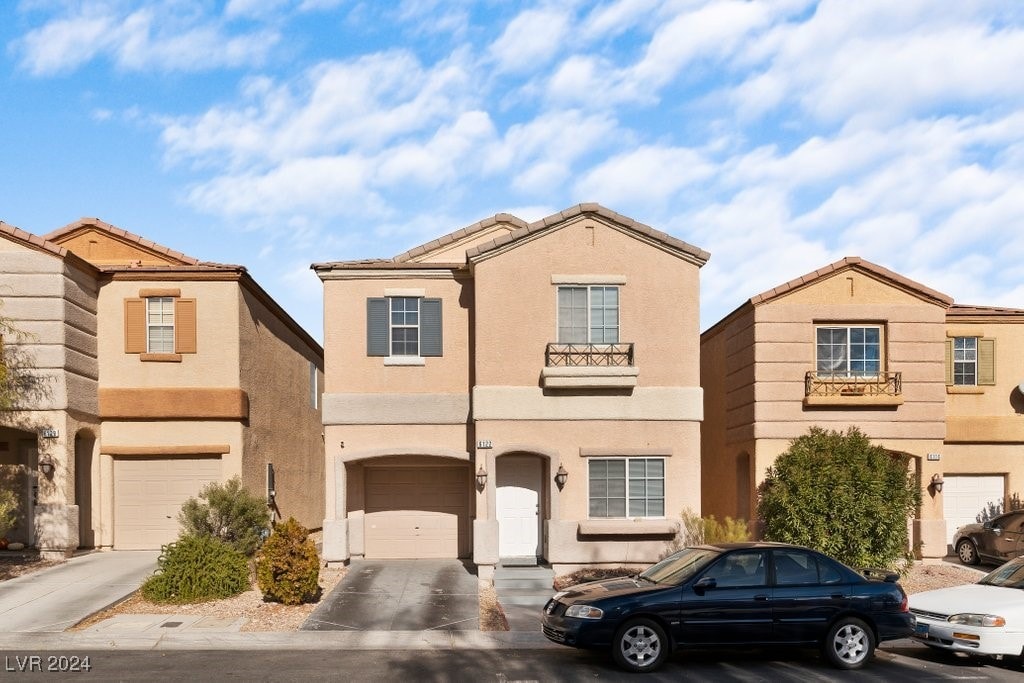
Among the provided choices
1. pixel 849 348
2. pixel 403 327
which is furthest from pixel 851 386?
pixel 403 327

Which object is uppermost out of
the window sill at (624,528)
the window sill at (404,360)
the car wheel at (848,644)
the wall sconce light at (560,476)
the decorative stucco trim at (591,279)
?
the decorative stucco trim at (591,279)

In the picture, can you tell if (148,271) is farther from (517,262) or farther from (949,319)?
Result: (949,319)

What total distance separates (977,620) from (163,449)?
15534 millimetres

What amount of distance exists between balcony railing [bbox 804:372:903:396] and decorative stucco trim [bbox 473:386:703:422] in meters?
3.01

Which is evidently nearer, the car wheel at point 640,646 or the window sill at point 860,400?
the car wheel at point 640,646

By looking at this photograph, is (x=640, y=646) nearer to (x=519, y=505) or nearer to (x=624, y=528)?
(x=624, y=528)

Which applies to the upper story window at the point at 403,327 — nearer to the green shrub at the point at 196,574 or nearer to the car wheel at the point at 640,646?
the green shrub at the point at 196,574

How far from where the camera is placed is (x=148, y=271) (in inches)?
788

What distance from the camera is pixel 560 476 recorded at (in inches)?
701

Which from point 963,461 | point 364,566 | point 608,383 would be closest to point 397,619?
point 364,566

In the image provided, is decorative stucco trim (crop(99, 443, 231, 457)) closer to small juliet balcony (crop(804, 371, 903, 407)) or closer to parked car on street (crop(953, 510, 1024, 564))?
small juliet balcony (crop(804, 371, 903, 407))

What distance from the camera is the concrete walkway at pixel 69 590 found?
529 inches

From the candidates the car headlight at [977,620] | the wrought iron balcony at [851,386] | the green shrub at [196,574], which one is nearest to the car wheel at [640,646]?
the car headlight at [977,620]

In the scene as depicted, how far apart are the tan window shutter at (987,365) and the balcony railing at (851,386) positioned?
326cm
